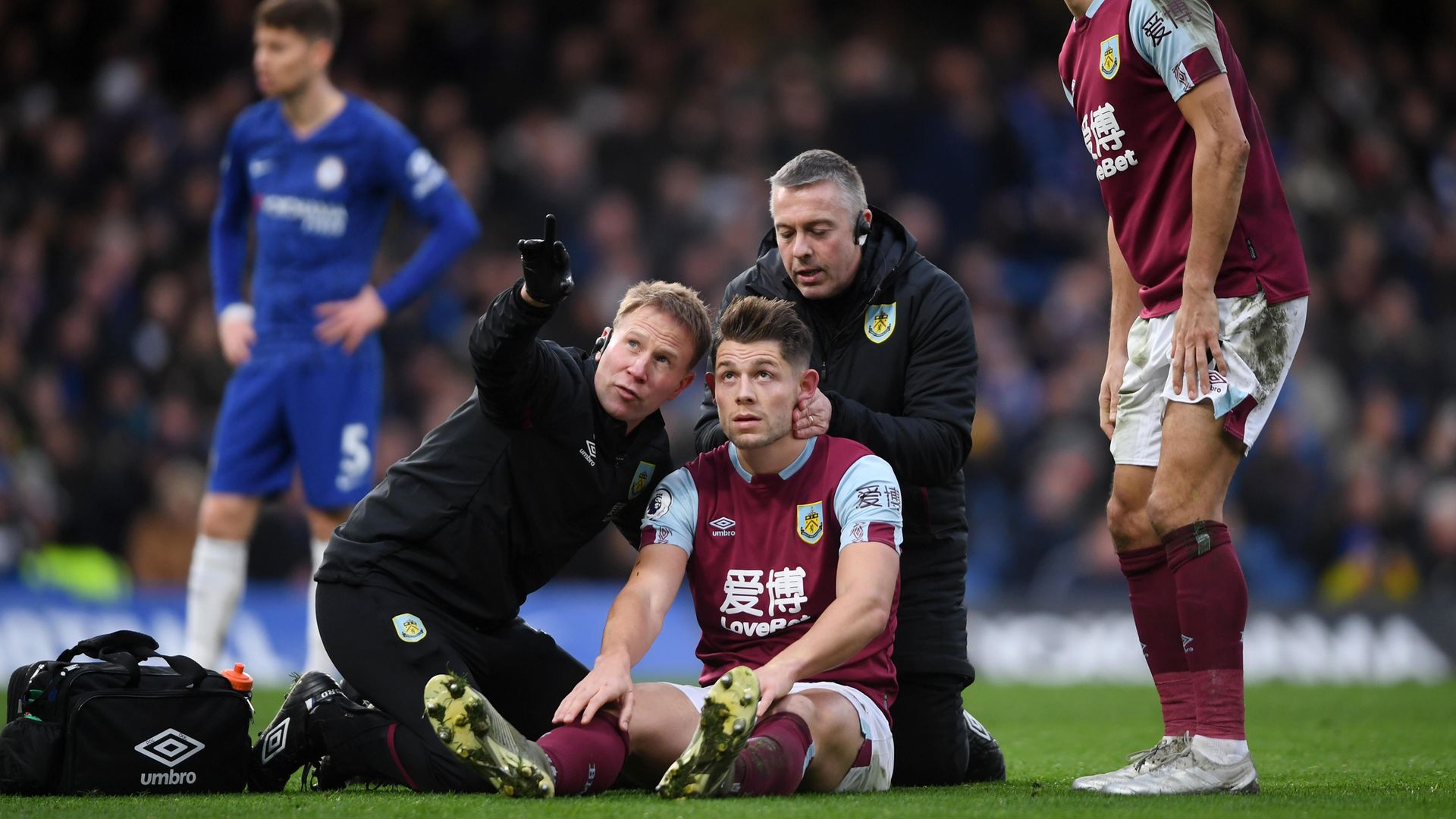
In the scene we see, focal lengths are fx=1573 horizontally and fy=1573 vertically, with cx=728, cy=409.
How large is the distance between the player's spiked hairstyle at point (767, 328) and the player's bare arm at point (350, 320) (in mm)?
2832

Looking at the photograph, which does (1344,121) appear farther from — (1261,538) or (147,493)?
(147,493)

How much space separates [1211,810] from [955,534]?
1.42 metres

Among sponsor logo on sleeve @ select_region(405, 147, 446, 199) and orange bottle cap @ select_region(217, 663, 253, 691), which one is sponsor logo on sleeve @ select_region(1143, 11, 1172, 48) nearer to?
orange bottle cap @ select_region(217, 663, 253, 691)

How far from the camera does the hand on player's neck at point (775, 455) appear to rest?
4.26 meters

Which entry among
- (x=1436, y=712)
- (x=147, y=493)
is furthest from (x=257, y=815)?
(x=147, y=493)

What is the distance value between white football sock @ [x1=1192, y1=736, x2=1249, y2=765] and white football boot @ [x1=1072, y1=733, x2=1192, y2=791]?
0.31ft

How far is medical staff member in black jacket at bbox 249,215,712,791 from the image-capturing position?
4191mm

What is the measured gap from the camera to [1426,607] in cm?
1041

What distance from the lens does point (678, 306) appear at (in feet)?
14.1

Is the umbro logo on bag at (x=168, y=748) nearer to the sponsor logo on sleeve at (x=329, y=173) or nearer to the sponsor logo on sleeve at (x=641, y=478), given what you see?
the sponsor logo on sleeve at (x=641, y=478)

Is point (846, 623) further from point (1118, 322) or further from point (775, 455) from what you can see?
point (1118, 322)

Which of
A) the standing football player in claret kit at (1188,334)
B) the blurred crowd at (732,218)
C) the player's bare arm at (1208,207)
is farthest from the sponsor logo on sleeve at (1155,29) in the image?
the blurred crowd at (732,218)

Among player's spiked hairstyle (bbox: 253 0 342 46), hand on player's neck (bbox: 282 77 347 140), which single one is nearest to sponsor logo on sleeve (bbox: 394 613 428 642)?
hand on player's neck (bbox: 282 77 347 140)

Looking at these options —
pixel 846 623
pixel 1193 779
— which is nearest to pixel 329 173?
pixel 846 623
